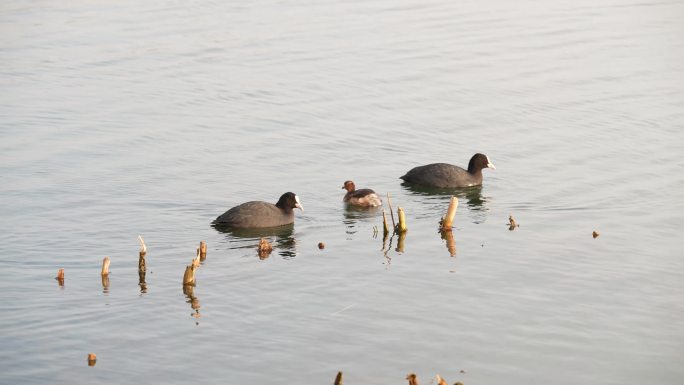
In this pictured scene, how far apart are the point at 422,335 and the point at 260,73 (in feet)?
65.6

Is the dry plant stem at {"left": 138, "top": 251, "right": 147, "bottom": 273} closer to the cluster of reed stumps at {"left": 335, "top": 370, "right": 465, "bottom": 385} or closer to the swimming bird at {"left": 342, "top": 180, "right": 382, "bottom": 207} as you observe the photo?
the cluster of reed stumps at {"left": 335, "top": 370, "right": 465, "bottom": 385}

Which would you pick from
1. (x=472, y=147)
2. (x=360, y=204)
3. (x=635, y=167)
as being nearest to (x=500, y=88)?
(x=472, y=147)

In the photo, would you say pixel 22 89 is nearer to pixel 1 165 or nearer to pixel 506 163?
pixel 1 165

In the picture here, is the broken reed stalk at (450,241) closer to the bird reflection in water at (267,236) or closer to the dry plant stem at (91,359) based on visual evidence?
the bird reflection in water at (267,236)

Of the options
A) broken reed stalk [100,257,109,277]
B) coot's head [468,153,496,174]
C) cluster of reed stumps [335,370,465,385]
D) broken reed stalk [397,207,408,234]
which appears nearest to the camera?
cluster of reed stumps [335,370,465,385]

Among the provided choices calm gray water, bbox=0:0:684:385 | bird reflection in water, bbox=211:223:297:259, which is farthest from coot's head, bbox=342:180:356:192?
bird reflection in water, bbox=211:223:297:259

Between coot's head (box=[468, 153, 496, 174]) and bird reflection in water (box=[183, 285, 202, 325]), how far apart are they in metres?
9.42

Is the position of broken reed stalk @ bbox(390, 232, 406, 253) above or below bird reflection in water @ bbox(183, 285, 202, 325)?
above

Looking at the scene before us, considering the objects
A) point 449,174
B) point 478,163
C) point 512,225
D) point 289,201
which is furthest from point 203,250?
point 478,163

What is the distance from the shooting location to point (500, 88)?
33031 millimetres

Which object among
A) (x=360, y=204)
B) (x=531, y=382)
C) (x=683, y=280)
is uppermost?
(x=360, y=204)

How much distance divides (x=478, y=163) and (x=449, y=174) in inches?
34.0

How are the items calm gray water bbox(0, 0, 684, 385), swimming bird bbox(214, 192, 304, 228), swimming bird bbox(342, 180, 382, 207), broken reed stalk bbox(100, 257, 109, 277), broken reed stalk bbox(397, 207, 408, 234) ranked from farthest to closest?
swimming bird bbox(342, 180, 382, 207) < swimming bird bbox(214, 192, 304, 228) < broken reed stalk bbox(397, 207, 408, 234) < broken reed stalk bbox(100, 257, 109, 277) < calm gray water bbox(0, 0, 684, 385)

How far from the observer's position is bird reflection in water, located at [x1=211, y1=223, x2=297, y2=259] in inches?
804
